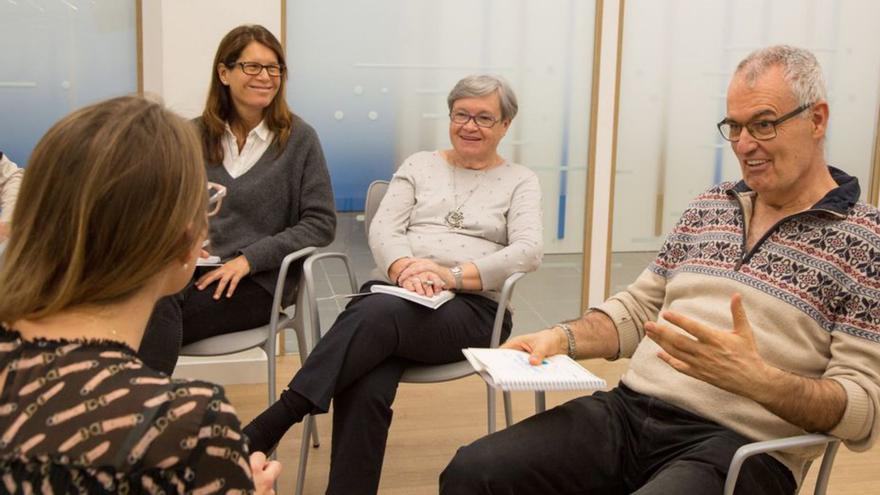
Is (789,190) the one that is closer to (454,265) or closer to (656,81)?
(454,265)

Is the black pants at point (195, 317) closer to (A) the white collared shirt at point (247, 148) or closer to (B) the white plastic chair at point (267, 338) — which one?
(B) the white plastic chair at point (267, 338)

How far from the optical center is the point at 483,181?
3150 mm

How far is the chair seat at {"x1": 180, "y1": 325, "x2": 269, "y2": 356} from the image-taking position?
281 cm

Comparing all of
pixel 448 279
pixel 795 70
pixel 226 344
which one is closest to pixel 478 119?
pixel 448 279

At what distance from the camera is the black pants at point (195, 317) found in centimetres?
271

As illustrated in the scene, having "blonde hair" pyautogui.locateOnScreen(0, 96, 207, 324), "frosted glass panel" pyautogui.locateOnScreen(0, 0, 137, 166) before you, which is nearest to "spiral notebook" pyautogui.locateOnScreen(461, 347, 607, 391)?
"blonde hair" pyautogui.locateOnScreen(0, 96, 207, 324)

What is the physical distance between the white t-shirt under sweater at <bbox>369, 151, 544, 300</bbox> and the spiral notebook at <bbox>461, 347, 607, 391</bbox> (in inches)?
30.5

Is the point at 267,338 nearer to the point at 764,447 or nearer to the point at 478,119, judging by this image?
the point at 478,119

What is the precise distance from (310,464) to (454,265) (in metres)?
0.86

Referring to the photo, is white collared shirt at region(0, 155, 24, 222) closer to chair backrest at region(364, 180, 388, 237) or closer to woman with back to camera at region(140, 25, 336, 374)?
woman with back to camera at region(140, 25, 336, 374)

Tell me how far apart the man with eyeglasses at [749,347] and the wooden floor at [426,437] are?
1.08m

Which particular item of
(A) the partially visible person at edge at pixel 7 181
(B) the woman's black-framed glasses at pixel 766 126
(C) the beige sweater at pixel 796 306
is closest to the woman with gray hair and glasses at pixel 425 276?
(C) the beige sweater at pixel 796 306

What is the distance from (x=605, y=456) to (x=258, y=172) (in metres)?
1.60

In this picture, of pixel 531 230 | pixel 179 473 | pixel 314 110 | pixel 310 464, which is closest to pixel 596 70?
pixel 314 110
